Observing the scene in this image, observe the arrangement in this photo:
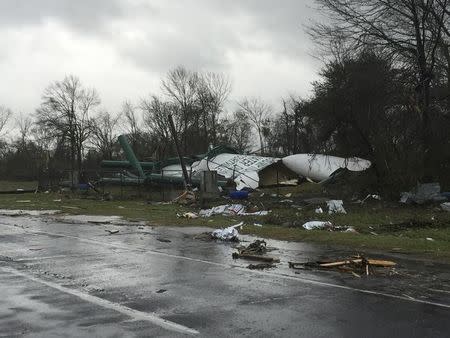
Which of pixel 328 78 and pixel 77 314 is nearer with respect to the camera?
pixel 77 314

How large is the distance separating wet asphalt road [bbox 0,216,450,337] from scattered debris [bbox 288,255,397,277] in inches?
14.1

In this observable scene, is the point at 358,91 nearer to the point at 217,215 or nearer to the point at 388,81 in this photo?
the point at 388,81

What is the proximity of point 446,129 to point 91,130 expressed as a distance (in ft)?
235

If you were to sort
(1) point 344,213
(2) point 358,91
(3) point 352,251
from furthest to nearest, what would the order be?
(2) point 358,91, (1) point 344,213, (3) point 352,251

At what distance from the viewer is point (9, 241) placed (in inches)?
609

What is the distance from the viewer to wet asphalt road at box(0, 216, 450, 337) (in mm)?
6318

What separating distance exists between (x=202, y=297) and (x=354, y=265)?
3.71 meters

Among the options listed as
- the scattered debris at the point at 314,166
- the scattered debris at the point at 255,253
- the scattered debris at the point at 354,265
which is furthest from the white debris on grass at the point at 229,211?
the scattered debris at the point at 314,166

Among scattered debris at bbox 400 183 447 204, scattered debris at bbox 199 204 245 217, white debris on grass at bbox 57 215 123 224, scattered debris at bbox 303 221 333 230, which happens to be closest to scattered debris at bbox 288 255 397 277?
scattered debris at bbox 303 221 333 230

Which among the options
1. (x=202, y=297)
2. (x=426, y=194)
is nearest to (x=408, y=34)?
(x=426, y=194)

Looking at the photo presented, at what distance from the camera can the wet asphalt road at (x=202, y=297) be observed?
6318 millimetres

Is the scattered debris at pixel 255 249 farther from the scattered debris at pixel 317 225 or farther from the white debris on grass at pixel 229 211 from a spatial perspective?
the white debris on grass at pixel 229 211

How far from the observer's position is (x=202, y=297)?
8.00 m

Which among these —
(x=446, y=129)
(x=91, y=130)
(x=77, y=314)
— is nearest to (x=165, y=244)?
(x=77, y=314)
